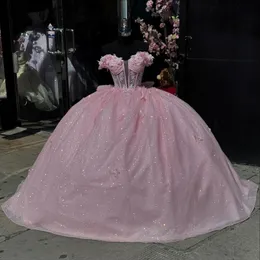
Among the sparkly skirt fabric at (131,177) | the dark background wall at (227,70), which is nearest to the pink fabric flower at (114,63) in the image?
the sparkly skirt fabric at (131,177)

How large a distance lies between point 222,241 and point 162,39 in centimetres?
309

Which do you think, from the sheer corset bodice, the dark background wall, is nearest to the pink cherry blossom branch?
the dark background wall

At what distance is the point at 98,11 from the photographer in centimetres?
614

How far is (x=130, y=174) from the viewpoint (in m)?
3.12

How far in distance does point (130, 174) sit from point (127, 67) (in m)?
0.87

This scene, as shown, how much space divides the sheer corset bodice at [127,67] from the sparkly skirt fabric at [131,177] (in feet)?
0.27

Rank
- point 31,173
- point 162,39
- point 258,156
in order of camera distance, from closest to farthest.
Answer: point 31,173 → point 258,156 → point 162,39

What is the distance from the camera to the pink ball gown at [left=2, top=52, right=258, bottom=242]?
3113 millimetres

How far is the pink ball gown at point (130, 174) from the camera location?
3.11 meters

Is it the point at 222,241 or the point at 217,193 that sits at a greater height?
the point at 217,193

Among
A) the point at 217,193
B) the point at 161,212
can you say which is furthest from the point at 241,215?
the point at 161,212

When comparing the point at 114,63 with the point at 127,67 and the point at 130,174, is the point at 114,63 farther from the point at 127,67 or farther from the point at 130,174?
the point at 130,174

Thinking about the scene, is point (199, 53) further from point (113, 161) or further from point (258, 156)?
point (113, 161)

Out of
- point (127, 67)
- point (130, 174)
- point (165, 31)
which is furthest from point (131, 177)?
point (165, 31)
